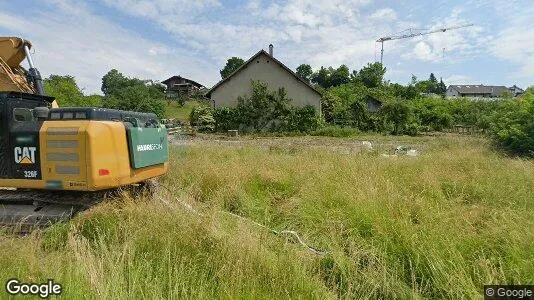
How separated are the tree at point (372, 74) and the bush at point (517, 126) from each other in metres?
53.7

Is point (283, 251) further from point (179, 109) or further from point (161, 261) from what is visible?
point (179, 109)

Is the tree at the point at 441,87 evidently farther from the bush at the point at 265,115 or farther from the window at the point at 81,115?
the window at the point at 81,115

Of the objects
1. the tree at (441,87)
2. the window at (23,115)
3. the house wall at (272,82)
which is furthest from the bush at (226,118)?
the tree at (441,87)

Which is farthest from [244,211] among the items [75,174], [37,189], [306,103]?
[306,103]

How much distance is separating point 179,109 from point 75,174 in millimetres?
51064

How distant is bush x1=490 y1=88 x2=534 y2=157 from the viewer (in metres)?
11.4

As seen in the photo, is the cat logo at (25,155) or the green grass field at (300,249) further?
the cat logo at (25,155)

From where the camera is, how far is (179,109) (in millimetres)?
53344

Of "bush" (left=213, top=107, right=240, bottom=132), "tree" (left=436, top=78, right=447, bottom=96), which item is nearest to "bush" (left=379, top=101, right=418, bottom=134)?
"bush" (left=213, top=107, right=240, bottom=132)

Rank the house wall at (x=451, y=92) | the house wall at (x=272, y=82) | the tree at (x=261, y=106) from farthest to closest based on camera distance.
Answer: the house wall at (x=451, y=92)
the house wall at (x=272, y=82)
the tree at (x=261, y=106)

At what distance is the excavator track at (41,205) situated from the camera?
4.45 meters

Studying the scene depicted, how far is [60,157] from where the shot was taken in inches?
175

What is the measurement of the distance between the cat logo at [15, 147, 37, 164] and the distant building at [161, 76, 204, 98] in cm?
6186

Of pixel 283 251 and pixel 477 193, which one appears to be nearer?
pixel 283 251
